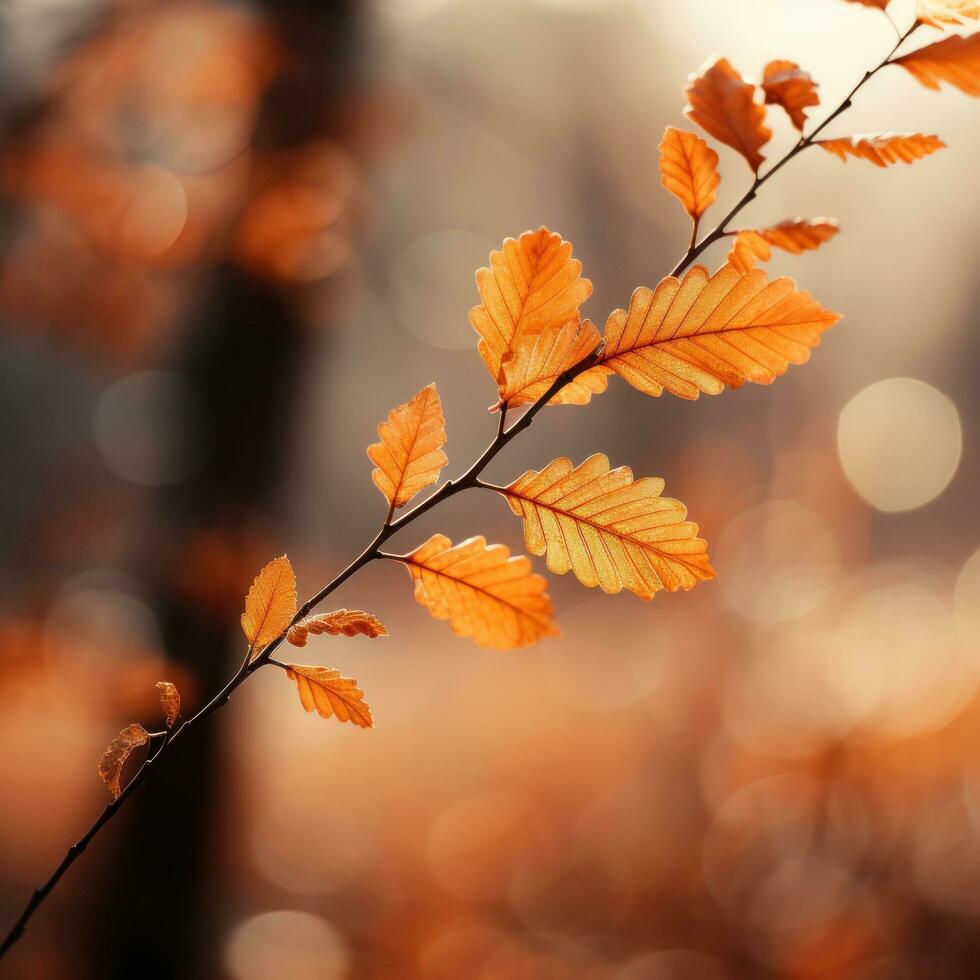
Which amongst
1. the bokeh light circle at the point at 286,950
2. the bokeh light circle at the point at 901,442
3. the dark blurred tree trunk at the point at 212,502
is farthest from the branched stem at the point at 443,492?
the bokeh light circle at the point at 901,442

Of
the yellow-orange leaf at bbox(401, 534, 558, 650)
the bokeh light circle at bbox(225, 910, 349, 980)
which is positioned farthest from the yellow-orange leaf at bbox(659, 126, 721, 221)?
the bokeh light circle at bbox(225, 910, 349, 980)

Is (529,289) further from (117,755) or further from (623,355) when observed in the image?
(117,755)

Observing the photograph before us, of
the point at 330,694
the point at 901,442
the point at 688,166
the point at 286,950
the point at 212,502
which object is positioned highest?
the point at 212,502

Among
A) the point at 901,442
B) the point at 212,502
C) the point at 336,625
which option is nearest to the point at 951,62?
the point at 336,625

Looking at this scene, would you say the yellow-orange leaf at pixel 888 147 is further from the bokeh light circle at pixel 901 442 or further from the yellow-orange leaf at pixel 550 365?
the bokeh light circle at pixel 901 442

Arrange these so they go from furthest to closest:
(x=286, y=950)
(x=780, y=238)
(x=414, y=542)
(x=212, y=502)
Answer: (x=414, y=542)
(x=286, y=950)
(x=212, y=502)
(x=780, y=238)

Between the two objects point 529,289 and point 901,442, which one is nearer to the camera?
point 529,289
